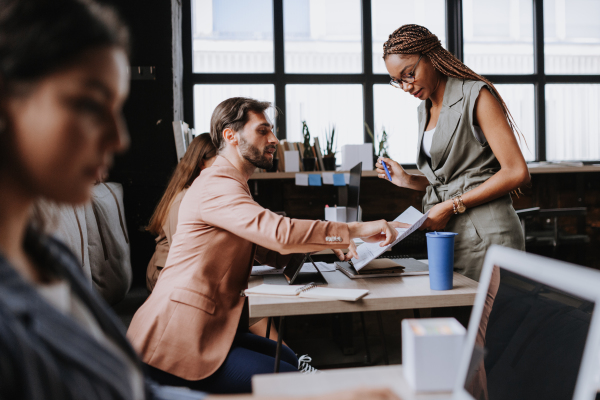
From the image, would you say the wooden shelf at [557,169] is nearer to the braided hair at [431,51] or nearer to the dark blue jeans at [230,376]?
the braided hair at [431,51]

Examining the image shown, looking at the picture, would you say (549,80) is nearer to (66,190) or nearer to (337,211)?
(337,211)

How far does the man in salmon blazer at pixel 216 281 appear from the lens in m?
1.29

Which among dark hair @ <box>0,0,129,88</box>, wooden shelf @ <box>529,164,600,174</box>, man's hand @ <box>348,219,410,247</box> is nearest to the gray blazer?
dark hair @ <box>0,0,129,88</box>

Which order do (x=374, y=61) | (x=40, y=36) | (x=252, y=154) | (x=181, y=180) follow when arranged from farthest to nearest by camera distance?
(x=374, y=61), (x=181, y=180), (x=252, y=154), (x=40, y=36)

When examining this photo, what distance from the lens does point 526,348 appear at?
2.43 ft

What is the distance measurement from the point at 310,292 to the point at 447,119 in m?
0.81

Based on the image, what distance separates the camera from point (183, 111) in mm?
4129

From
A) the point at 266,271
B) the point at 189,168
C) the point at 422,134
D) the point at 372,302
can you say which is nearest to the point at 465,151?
the point at 422,134

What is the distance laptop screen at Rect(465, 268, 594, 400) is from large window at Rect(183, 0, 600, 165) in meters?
3.62

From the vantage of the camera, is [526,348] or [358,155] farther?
[358,155]

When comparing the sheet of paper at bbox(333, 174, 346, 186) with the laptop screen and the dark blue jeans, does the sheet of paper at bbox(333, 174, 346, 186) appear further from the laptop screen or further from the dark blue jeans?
the laptop screen

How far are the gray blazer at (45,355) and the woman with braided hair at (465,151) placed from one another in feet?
4.03

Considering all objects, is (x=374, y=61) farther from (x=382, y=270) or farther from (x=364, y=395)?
(x=364, y=395)

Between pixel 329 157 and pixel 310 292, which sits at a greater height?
pixel 329 157
